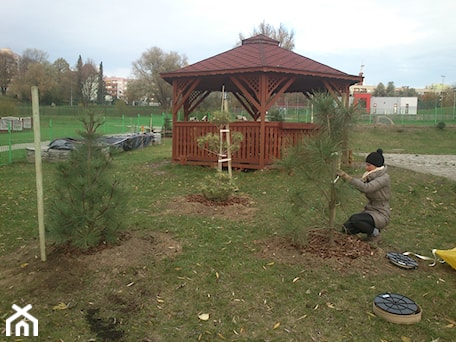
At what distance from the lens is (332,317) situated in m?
3.28

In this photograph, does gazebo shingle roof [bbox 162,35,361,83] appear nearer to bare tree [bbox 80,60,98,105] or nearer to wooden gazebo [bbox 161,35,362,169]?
wooden gazebo [bbox 161,35,362,169]

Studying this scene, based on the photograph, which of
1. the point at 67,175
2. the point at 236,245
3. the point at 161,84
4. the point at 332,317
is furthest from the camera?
the point at 161,84

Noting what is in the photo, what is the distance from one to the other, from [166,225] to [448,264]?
3553 mm

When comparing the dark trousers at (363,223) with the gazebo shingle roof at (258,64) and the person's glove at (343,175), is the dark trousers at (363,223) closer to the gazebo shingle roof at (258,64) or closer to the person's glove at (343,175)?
the person's glove at (343,175)

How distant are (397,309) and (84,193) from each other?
310 centimetres

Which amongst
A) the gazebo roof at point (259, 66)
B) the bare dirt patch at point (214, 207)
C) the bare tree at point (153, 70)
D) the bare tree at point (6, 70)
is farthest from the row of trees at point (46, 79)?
the bare dirt patch at point (214, 207)

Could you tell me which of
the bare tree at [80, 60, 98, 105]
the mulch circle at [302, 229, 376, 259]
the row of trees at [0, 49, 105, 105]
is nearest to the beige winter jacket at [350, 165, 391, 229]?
the mulch circle at [302, 229, 376, 259]

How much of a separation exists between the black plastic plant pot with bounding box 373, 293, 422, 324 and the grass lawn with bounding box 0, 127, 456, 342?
6cm

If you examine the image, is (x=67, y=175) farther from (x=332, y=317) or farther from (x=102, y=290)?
(x=332, y=317)

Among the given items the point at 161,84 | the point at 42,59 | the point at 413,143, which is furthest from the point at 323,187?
the point at 42,59

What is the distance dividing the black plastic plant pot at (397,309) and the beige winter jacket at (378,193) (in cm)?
136

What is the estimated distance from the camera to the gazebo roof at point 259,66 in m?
10.3

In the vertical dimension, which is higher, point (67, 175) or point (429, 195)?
point (67, 175)

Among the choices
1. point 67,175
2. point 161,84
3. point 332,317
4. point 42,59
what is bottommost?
point 332,317
